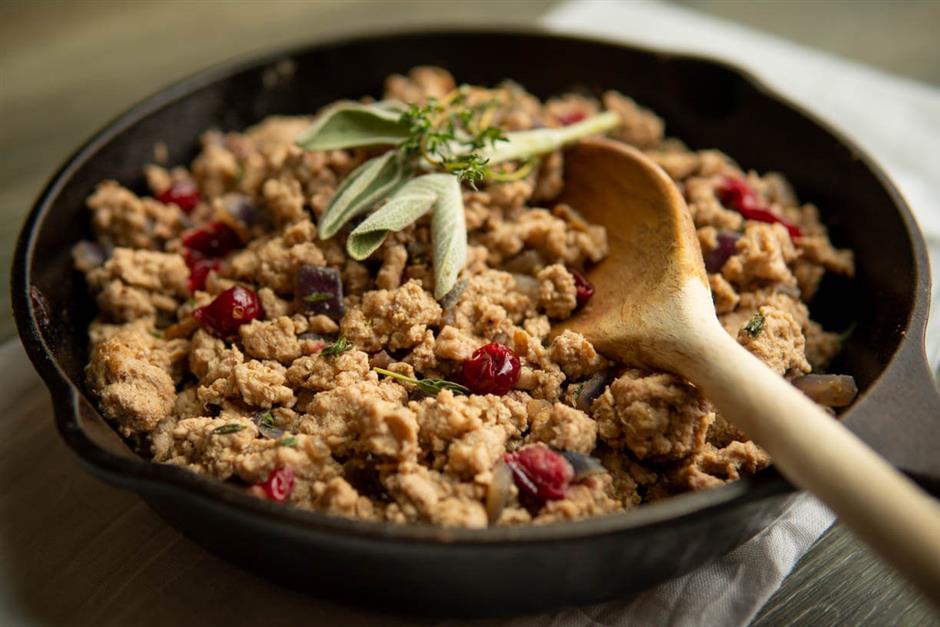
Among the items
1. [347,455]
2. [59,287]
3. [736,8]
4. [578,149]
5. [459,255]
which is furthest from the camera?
[736,8]

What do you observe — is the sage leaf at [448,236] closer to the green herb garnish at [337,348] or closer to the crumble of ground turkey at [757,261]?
the green herb garnish at [337,348]

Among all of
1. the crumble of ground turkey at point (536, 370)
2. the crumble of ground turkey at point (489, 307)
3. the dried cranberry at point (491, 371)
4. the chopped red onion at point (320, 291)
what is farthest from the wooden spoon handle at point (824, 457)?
the chopped red onion at point (320, 291)

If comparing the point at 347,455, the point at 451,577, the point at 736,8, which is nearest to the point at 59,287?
the point at 347,455

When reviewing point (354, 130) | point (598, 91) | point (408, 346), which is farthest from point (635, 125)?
point (408, 346)

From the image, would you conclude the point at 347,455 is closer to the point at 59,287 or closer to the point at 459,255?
the point at 459,255

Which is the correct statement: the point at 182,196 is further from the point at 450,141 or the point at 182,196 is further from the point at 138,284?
the point at 450,141
